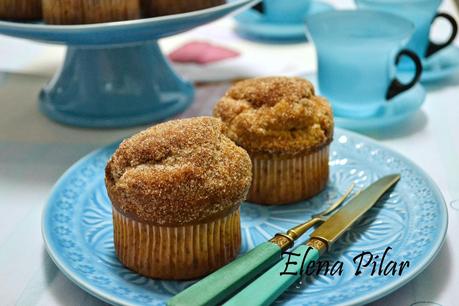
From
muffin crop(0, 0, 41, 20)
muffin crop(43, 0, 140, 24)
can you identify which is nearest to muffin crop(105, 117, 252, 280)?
muffin crop(43, 0, 140, 24)

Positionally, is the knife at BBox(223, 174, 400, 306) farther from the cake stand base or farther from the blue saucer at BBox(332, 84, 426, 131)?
the cake stand base

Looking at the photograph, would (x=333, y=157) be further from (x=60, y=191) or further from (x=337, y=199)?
(x=60, y=191)

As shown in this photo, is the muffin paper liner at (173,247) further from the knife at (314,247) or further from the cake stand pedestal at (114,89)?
the cake stand pedestal at (114,89)

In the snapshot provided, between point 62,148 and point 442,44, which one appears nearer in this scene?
point 62,148

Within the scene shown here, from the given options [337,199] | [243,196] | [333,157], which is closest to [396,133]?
[333,157]

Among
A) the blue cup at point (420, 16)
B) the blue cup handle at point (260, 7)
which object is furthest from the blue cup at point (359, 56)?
the blue cup handle at point (260, 7)

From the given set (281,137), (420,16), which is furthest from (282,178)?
(420,16)

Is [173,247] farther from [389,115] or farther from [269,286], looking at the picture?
[389,115]
